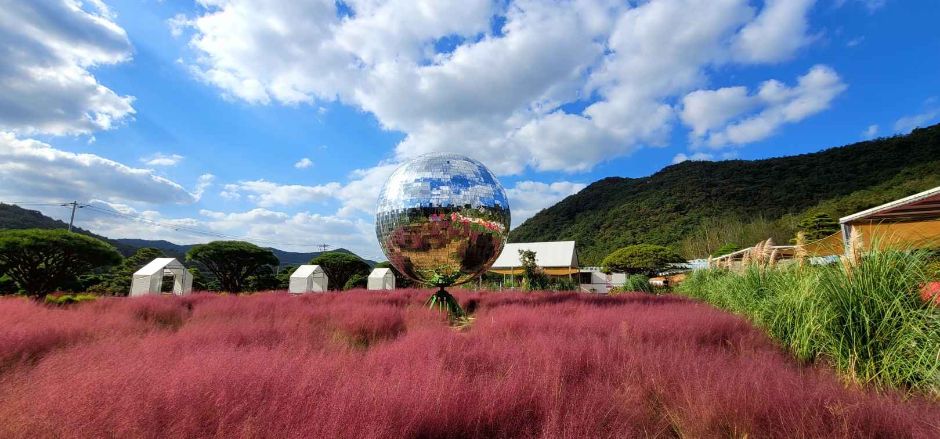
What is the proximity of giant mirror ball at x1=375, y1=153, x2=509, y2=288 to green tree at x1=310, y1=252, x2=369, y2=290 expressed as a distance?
102ft

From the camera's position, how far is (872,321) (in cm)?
321

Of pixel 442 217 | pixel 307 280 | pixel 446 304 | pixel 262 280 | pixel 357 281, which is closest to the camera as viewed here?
pixel 442 217

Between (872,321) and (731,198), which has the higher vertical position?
(731,198)

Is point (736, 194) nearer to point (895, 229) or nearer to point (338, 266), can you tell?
point (338, 266)

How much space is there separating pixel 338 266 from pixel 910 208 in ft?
116

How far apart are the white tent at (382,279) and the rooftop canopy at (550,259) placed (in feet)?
30.9

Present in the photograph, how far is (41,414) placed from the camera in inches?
69.4

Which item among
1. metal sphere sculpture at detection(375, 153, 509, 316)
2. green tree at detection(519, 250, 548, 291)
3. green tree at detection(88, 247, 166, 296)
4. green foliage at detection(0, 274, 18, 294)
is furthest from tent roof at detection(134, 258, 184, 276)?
metal sphere sculpture at detection(375, 153, 509, 316)

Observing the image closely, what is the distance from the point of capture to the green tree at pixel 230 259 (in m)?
29.5

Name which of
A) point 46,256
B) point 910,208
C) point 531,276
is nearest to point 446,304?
point 910,208

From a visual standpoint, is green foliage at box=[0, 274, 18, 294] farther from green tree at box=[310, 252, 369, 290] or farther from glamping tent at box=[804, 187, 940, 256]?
glamping tent at box=[804, 187, 940, 256]

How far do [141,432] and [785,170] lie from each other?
74.5 metres

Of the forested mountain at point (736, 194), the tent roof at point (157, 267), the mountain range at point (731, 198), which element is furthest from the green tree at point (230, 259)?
the forested mountain at point (736, 194)

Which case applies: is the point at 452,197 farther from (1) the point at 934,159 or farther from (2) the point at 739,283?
(1) the point at 934,159
